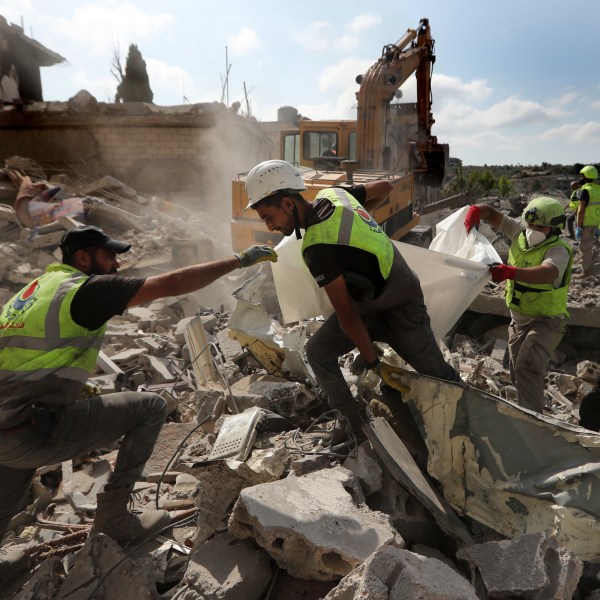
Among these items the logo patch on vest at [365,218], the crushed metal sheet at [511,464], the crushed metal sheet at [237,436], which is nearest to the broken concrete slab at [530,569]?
the crushed metal sheet at [511,464]

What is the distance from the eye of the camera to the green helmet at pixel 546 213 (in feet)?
12.1

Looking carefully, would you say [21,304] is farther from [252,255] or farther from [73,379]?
[252,255]

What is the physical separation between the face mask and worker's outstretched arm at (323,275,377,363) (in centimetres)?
186

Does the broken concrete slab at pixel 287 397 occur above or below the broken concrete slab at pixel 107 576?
above

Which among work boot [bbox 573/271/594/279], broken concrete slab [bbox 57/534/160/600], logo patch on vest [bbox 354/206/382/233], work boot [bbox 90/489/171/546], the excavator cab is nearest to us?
broken concrete slab [bbox 57/534/160/600]

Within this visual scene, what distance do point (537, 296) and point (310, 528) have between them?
2653 mm

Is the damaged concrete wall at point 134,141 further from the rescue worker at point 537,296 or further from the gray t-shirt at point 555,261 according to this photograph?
the gray t-shirt at point 555,261

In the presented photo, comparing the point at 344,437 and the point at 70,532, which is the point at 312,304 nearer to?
the point at 344,437

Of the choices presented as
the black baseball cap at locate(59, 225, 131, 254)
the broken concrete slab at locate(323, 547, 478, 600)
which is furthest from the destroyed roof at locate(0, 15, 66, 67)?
the broken concrete slab at locate(323, 547, 478, 600)

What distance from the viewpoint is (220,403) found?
12.4ft

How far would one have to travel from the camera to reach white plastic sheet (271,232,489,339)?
11.7ft

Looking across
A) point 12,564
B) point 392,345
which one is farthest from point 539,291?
point 12,564

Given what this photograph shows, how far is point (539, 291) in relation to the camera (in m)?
3.81

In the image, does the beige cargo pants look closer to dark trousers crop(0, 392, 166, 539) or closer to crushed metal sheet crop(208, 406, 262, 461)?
crushed metal sheet crop(208, 406, 262, 461)
